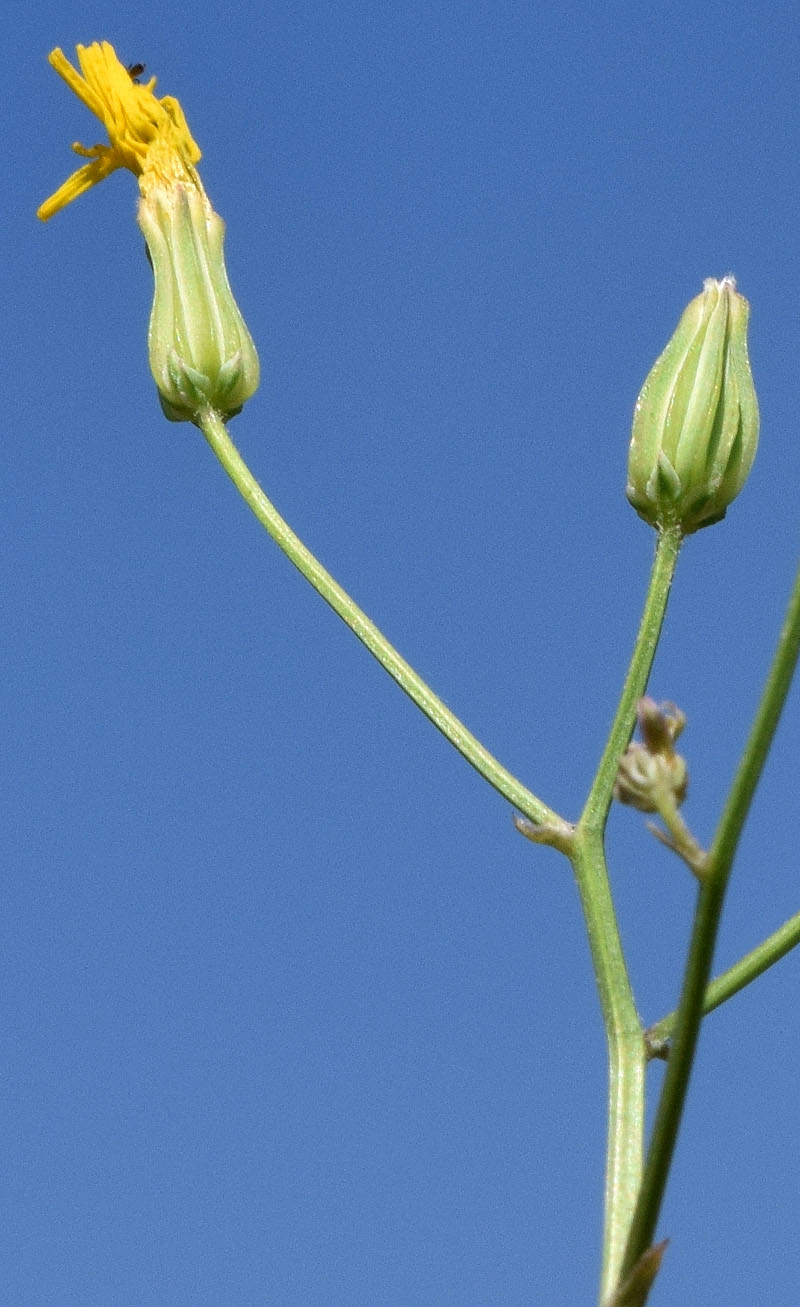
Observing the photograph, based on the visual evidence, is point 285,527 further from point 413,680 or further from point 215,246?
point 215,246

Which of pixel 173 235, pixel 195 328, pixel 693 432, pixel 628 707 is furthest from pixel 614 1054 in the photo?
pixel 173 235

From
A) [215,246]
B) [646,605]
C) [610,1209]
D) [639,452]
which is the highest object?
[215,246]

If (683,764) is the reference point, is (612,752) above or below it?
above

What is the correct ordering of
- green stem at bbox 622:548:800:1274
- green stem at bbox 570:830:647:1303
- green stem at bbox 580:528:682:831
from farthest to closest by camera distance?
1. green stem at bbox 580:528:682:831
2. green stem at bbox 570:830:647:1303
3. green stem at bbox 622:548:800:1274

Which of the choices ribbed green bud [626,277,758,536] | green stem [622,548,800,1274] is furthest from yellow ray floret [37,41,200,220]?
green stem [622,548,800,1274]

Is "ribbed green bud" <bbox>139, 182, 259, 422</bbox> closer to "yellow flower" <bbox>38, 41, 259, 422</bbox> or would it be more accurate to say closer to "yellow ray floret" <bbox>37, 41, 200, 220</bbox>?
"yellow flower" <bbox>38, 41, 259, 422</bbox>

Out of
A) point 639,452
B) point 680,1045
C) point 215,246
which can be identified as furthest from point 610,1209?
point 215,246

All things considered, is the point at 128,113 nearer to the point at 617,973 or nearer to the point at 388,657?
the point at 388,657
